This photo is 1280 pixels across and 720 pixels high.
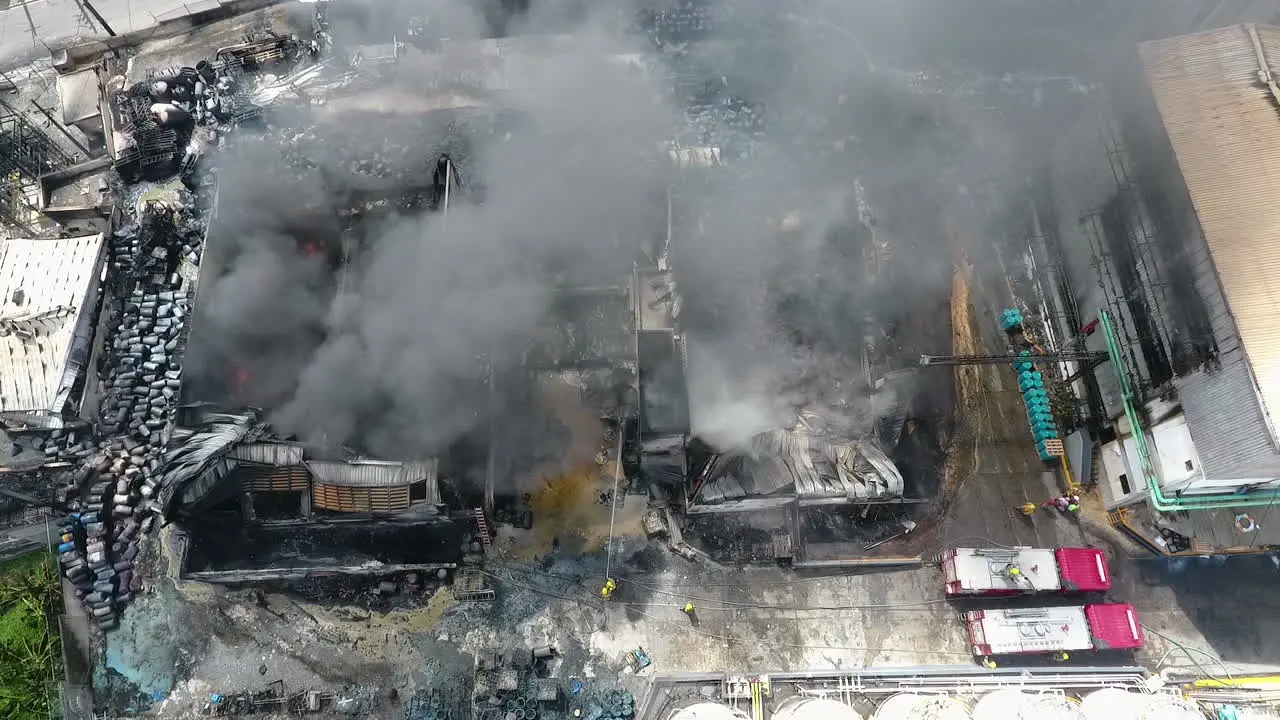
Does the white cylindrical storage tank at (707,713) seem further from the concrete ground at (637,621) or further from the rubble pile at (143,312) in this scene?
the rubble pile at (143,312)

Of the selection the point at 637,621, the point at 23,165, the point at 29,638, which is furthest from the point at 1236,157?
the point at 23,165

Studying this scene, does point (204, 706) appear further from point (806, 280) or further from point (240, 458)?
point (806, 280)

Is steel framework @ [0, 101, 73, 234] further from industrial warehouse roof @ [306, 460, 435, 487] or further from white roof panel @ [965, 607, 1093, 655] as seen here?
white roof panel @ [965, 607, 1093, 655]

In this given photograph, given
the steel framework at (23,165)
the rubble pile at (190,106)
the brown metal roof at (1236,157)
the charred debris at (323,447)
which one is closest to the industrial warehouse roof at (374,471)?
the charred debris at (323,447)

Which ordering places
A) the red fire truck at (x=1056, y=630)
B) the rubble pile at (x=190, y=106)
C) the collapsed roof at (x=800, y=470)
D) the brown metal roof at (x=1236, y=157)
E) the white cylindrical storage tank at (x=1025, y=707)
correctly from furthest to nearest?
the rubble pile at (x=190, y=106), the collapsed roof at (x=800, y=470), the red fire truck at (x=1056, y=630), the brown metal roof at (x=1236, y=157), the white cylindrical storage tank at (x=1025, y=707)

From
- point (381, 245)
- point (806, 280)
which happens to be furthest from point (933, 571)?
point (381, 245)
